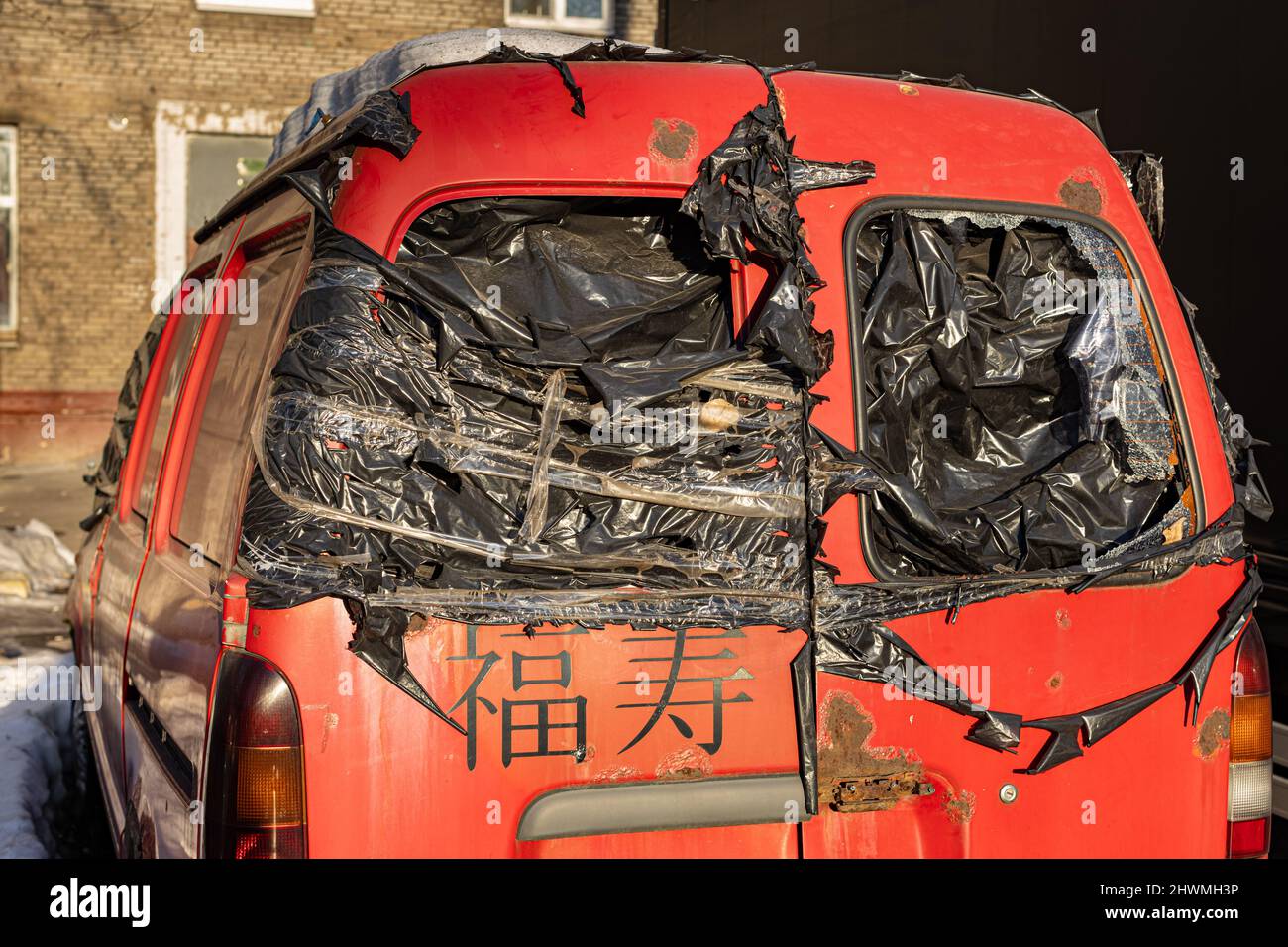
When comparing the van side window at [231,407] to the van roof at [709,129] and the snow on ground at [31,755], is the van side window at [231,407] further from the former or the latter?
the snow on ground at [31,755]

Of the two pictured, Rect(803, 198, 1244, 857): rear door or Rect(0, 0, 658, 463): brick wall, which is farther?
Rect(0, 0, 658, 463): brick wall

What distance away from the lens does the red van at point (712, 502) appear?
90.9 inches

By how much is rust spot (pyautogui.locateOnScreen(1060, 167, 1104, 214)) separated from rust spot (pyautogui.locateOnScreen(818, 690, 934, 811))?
46.7 inches

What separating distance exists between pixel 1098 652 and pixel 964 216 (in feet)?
3.15

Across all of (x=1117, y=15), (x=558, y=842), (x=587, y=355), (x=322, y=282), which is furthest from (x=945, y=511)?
(x=1117, y=15)

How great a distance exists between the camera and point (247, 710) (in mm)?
2199

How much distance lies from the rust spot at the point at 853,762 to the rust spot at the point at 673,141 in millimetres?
1105

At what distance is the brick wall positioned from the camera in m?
14.2

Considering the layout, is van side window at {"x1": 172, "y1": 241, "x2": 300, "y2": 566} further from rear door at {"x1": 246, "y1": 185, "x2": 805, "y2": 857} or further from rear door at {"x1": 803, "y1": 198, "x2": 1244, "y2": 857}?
rear door at {"x1": 803, "y1": 198, "x2": 1244, "y2": 857}

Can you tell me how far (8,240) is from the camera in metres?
14.4

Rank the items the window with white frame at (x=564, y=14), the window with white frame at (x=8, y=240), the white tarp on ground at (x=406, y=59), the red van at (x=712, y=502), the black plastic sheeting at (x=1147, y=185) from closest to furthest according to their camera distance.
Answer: the red van at (x=712, y=502) < the black plastic sheeting at (x=1147, y=185) < the white tarp on ground at (x=406, y=59) < the window with white frame at (x=8, y=240) < the window with white frame at (x=564, y=14)

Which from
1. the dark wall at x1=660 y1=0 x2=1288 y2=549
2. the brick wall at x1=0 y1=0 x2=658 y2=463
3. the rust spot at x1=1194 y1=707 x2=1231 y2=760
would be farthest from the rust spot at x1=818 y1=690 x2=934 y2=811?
the brick wall at x1=0 y1=0 x2=658 y2=463

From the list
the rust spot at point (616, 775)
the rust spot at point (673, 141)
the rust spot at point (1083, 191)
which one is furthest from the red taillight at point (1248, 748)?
the rust spot at point (673, 141)
